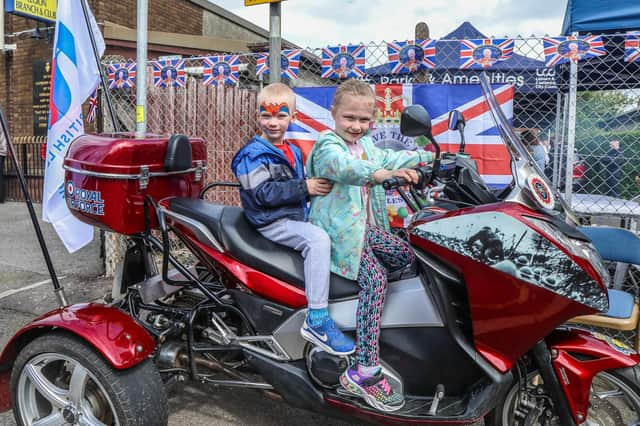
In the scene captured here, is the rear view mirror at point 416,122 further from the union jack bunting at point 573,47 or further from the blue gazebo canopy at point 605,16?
the blue gazebo canopy at point 605,16

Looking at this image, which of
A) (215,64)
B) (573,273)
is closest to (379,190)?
(573,273)

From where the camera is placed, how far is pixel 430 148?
168 inches

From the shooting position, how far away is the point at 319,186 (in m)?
2.35

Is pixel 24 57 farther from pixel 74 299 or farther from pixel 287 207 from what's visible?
pixel 287 207

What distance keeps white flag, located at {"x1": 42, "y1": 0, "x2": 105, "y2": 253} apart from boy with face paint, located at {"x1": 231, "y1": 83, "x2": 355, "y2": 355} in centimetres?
241

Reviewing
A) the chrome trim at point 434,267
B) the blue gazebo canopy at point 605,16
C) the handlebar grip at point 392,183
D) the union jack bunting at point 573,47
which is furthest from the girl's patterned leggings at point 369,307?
the blue gazebo canopy at point 605,16

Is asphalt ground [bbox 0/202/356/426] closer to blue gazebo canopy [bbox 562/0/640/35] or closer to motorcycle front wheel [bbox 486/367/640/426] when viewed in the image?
motorcycle front wheel [bbox 486/367/640/426]

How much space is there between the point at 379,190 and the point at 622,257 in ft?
6.49

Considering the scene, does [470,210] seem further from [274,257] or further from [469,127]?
[469,127]

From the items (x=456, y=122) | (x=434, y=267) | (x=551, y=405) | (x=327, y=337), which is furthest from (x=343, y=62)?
(x=551, y=405)

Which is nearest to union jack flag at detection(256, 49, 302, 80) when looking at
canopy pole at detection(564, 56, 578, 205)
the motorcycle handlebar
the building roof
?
canopy pole at detection(564, 56, 578, 205)

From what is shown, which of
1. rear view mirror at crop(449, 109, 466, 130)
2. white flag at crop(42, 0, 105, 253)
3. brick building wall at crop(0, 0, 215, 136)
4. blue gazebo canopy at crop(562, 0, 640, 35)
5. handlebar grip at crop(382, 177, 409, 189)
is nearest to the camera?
handlebar grip at crop(382, 177, 409, 189)

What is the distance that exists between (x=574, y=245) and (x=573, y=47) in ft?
8.66

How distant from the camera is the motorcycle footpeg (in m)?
2.20
